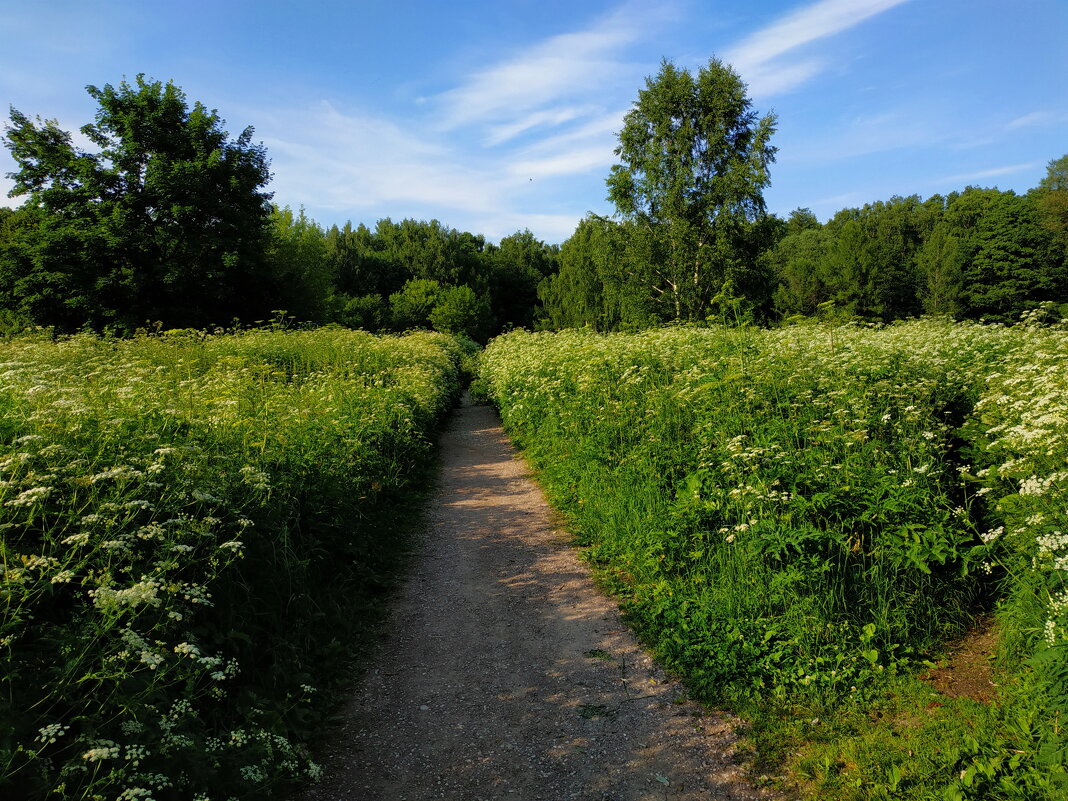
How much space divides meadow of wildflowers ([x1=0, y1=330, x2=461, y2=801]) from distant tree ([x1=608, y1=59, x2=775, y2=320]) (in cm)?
2299

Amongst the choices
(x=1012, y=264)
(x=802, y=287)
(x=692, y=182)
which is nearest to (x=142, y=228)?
(x=692, y=182)

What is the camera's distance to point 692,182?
2747cm

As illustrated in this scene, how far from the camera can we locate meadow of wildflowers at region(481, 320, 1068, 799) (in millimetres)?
3619

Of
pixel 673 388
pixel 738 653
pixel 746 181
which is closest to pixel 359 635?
pixel 738 653

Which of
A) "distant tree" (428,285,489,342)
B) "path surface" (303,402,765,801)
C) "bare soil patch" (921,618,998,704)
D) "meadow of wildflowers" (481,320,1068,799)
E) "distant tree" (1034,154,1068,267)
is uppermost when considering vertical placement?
"distant tree" (1034,154,1068,267)

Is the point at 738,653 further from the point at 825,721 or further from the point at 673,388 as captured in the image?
the point at 673,388

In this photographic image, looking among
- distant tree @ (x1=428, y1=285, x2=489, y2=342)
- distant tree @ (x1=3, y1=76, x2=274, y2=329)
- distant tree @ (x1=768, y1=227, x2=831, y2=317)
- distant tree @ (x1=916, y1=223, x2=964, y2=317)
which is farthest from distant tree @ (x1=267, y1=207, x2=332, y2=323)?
distant tree @ (x1=916, y1=223, x2=964, y2=317)

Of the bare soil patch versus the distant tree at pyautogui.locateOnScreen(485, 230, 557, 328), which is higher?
the distant tree at pyautogui.locateOnScreen(485, 230, 557, 328)

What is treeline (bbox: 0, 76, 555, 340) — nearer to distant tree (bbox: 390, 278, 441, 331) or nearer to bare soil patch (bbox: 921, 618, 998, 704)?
distant tree (bbox: 390, 278, 441, 331)

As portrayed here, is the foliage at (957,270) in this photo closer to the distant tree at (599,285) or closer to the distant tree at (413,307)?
the distant tree at (599,285)

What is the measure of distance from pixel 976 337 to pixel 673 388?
18.6ft

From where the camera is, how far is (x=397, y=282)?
7200 centimetres

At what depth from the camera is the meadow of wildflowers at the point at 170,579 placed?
2633 millimetres

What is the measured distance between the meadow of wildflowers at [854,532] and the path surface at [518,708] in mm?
485
